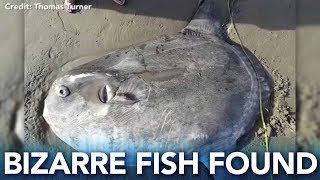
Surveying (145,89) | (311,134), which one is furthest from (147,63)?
(311,134)

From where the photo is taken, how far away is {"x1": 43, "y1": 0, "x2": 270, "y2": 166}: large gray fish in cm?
568

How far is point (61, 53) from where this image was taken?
20.1ft

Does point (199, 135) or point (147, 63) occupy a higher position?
point (147, 63)

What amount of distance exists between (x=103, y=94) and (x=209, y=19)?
1.58m

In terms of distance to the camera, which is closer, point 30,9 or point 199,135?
point 199,135

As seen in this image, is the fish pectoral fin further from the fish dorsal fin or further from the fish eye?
the fish dorsal fin

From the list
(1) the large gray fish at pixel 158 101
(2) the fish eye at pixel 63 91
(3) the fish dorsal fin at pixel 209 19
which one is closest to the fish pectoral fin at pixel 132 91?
(1) the large gray fish at pixel 158 101

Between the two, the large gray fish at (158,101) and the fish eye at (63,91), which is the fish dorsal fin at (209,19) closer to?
the large gray fish at (158,101)

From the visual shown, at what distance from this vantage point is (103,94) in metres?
5.66

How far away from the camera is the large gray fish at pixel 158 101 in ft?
18.6

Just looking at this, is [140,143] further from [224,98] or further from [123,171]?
[224,98]

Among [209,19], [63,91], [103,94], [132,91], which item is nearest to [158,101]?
[132,91]

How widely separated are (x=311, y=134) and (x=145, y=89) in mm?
2095

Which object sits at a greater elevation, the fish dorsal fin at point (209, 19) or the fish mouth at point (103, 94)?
the fish dorsal fin at point (209, 19)
